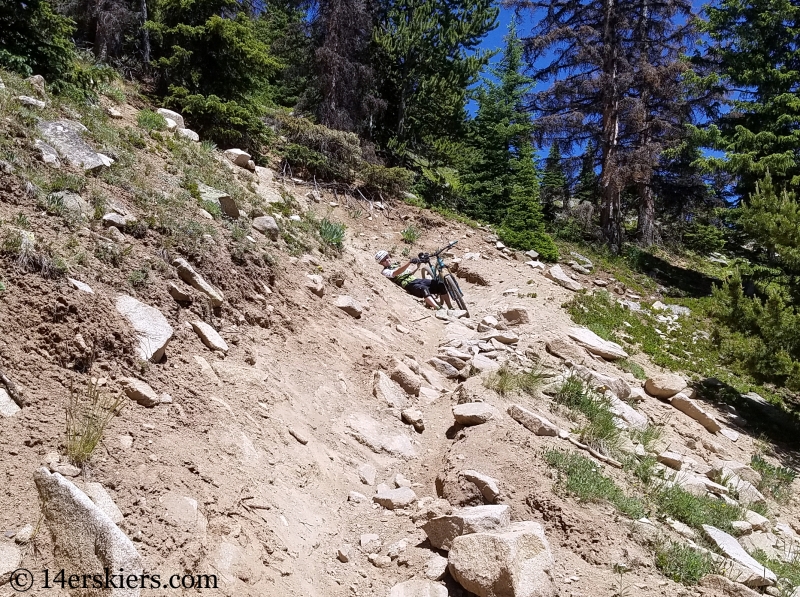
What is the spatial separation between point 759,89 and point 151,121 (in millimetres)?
18092

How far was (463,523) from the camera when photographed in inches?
142

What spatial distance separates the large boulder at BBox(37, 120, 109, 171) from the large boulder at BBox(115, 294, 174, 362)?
2416 mm

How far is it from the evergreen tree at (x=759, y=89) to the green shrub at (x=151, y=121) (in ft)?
51.6

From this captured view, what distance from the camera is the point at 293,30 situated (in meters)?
17.5

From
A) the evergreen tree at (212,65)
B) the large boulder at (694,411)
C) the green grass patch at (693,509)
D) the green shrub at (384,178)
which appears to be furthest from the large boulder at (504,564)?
the green shrub at (384,178)

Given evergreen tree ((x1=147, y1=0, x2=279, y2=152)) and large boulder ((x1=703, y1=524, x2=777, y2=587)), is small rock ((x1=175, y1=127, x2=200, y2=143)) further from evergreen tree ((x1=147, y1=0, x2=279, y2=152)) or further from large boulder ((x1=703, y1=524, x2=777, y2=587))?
large boulder ((x1=703, y1=524, x2=777, y2=587))

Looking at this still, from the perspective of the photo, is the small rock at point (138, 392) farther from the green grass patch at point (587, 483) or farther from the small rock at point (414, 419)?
the green grass patch at point (587, 483)

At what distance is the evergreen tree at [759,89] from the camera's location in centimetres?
1464

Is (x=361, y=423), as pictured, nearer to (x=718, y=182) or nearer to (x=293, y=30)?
(x=293, y=30)

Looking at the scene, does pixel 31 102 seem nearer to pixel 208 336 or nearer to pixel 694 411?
pixel 208 336

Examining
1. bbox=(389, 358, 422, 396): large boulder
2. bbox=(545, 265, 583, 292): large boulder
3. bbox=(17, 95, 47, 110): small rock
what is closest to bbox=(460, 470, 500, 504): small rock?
bbox=(389, 358, 422, 396): large boulder

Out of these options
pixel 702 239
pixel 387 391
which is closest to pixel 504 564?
pixel 387 391

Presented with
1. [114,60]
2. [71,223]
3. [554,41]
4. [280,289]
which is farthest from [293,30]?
[71,223]

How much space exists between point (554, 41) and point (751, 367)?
16454 mm
